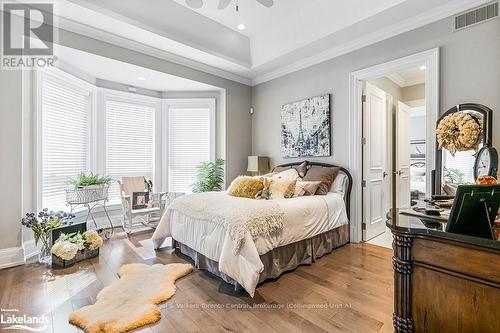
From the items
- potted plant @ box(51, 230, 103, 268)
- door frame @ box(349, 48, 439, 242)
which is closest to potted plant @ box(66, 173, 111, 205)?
potted plant @ box(51, 230, 103, 268)

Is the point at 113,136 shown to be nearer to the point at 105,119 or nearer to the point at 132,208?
the point at 105,119

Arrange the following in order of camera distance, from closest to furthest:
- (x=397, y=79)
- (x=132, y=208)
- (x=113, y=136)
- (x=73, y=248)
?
(x=73, y=248) → (x=132, y=208) → (x=113, y=136) → (x=397, y=79)

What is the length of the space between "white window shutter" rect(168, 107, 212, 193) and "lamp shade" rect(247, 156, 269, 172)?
3.55 feet

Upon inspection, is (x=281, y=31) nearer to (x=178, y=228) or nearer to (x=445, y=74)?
(x=445, y=74)

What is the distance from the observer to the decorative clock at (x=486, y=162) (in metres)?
2.17

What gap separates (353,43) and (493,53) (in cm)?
157

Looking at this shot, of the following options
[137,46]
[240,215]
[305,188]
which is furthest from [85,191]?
[305,188]

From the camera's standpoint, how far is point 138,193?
13.4ft

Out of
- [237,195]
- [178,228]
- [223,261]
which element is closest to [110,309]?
[223,261]

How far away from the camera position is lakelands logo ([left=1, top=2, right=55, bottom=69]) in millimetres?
2764

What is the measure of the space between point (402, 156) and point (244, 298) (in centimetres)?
390

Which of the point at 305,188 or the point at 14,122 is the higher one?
the point at 14,122

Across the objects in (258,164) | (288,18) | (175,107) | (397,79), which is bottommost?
(258,164)

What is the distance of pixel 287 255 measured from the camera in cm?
268
